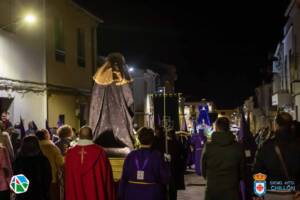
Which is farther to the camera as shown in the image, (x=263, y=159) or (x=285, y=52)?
(x=285, y=52)

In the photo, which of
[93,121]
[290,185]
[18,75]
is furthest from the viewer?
[18,75]

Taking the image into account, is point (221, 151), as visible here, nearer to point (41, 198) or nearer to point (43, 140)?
point (41, 198)

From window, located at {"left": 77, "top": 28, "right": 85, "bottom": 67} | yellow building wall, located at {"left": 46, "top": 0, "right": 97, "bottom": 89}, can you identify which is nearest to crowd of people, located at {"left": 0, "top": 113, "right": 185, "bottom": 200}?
yellow building wall, located at {"left": 46, "top": 0, "right": 97, "bottom": 89}

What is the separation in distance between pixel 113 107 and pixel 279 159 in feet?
15.6

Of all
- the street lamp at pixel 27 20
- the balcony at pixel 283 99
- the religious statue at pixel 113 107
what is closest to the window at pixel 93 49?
the street lamp at pixel 27 20

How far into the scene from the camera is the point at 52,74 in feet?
83.5

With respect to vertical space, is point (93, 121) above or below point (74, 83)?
below

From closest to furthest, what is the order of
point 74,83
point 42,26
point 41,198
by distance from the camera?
1. point 41,198
2. point 42,26
3. point 74,83

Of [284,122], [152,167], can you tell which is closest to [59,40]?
[152,167]

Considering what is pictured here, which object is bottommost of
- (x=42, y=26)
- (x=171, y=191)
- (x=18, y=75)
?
(x=171, y=191)

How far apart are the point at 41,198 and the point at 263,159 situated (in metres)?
3.85

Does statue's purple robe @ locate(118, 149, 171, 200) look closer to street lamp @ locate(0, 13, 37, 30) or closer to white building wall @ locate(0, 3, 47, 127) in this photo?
street lamp @ locate(0, 13, 37, 30)

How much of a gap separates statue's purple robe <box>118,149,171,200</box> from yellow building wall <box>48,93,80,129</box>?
16948 millimetres

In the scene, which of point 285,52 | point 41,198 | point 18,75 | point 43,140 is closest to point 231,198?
point 41,198
